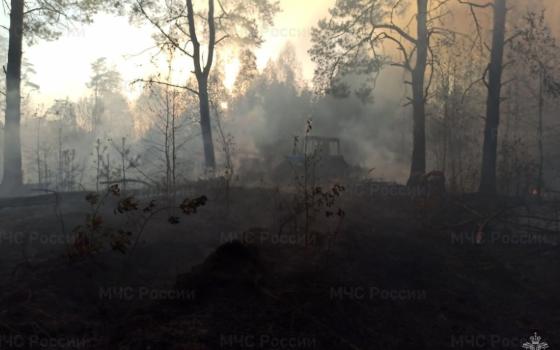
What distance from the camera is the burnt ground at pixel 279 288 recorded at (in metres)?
4.66

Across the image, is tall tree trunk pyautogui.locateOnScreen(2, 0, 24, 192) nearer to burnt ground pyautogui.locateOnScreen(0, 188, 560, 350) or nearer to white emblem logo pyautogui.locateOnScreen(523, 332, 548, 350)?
burnt ground pyautogui.locateOnScreen(0, 188, 560, 350)

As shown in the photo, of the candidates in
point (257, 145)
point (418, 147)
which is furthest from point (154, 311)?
point (257, 145)

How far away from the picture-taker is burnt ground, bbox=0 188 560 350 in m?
4.66

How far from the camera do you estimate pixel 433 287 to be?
6.52 m

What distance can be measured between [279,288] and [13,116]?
13.4m

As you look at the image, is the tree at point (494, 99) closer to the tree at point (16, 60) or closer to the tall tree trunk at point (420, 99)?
the tall tree trunk at point (420, 99)

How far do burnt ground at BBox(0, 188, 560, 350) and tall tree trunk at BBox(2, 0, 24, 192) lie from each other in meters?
6.21

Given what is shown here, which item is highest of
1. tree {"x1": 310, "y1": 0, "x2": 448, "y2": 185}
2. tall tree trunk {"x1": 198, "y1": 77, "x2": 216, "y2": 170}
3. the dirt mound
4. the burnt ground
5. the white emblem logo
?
tree {"x1": 310, "y1": 0, "x2": 448, "y2": 185}

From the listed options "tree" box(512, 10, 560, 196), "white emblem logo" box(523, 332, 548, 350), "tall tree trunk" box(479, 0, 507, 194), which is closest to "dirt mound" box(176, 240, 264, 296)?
"white emblem logo" box(523, 332, 548, 350)

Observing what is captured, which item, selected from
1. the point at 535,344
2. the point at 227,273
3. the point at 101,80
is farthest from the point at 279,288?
the point at 101,80

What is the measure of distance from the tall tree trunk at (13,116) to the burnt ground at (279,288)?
6.21 metres

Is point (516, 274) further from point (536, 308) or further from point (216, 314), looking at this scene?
point (216, 314)

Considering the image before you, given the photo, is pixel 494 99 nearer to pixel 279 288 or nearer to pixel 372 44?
pixel 372 44

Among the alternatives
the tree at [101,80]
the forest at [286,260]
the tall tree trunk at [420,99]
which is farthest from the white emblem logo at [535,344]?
the tree at [101,80]
